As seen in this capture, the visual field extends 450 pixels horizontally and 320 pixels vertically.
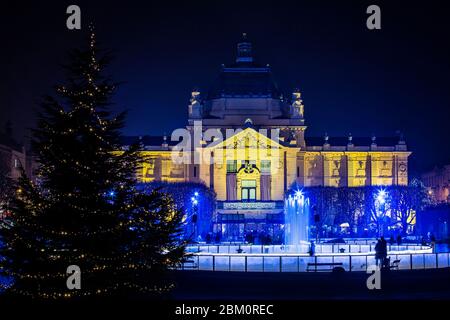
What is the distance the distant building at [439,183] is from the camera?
146 metres

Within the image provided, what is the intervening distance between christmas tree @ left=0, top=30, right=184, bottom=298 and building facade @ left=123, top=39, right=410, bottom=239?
83227 mm

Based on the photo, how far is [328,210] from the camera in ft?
309

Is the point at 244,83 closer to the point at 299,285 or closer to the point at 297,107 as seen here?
the point at 297,107

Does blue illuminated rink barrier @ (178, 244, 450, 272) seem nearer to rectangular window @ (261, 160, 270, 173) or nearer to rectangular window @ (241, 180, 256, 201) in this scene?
rectangular window @ (241, 180, 256, 201)

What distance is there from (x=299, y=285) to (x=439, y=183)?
5004 inches

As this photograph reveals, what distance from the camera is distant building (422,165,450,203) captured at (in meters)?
146

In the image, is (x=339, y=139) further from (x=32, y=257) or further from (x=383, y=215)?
(x=32, y=257)

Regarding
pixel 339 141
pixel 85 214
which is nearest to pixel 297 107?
pixel 339 141

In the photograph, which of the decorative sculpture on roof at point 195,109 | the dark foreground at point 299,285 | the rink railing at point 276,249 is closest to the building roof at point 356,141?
the decorative sculpture on roof at point 195,109

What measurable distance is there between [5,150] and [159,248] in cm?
10642

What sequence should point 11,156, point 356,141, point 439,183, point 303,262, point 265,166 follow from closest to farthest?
point 303,262, point 265,166, point 11,156, point 356,141, point 439,183

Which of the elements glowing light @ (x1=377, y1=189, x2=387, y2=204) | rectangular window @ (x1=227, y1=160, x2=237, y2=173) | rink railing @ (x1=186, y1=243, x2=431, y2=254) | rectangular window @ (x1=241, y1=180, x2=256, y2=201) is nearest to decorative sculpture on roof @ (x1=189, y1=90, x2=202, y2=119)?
rectangular window @ (x1=227, y1=160, x2=237, y2=173)

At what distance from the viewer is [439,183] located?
153875 millimetres
